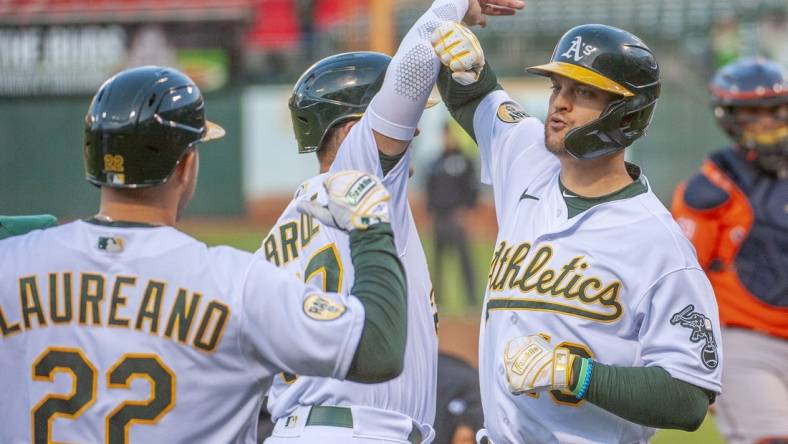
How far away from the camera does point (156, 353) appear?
256 centimetres

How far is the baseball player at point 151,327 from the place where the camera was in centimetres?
255

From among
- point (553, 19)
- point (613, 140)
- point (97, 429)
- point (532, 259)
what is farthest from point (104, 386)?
point (553, 19)

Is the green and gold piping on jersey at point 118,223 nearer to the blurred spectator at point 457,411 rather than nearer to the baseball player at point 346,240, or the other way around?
the baseball player at point 346,240

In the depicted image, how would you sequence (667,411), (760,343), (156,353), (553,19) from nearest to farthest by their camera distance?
(156,353) < (667,411) < (760,343) < (553,19)

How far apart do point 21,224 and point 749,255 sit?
4.16m

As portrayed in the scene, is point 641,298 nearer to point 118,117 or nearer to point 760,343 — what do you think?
point 118,117

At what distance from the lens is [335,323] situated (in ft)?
8.30

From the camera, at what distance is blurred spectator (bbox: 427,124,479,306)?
14758 mm

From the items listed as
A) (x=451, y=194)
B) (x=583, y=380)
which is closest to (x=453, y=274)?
(x=451, y=194)

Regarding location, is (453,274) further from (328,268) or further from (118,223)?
(118,223)

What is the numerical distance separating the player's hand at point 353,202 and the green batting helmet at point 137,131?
1.20 feet

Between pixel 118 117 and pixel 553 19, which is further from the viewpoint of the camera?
pixel 553 19

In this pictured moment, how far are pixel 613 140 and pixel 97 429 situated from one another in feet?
6.17

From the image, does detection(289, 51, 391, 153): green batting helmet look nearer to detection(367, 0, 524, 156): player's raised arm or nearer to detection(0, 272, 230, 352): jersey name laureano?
detection(367, 0, 524, 156): player's raised arm
